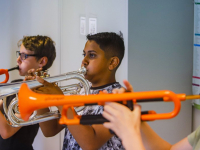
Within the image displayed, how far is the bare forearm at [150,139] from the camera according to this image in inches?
29.4

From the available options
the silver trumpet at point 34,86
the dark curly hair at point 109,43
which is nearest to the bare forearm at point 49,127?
the silver trumpet at point 34,86

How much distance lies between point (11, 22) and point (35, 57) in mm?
1087

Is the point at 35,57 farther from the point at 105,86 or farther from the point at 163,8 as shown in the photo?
the point at 163,8

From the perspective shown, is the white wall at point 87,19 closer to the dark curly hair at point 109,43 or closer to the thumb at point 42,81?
the dark curly hair at point 109,43

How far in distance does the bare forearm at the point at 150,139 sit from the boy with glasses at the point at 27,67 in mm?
666

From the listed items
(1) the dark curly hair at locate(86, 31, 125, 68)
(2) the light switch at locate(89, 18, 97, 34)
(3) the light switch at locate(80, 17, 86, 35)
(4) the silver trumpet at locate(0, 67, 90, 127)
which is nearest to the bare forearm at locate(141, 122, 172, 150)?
(4) the silver trumpet at locate(0, 67, 90, 127)

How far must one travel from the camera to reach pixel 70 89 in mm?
1125

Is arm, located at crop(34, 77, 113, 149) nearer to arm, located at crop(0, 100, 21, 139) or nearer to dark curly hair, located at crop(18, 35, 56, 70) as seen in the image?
arm, located at crop(0, 100, 21, 139)

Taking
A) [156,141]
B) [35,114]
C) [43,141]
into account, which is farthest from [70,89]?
[43,141]

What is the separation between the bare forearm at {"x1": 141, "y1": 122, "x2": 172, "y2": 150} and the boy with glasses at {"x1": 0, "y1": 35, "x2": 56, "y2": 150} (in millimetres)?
666

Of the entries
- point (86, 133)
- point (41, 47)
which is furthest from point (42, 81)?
point (41, 47)

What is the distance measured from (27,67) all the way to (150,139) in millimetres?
853

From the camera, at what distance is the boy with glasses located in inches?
47.3

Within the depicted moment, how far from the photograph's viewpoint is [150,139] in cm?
78
